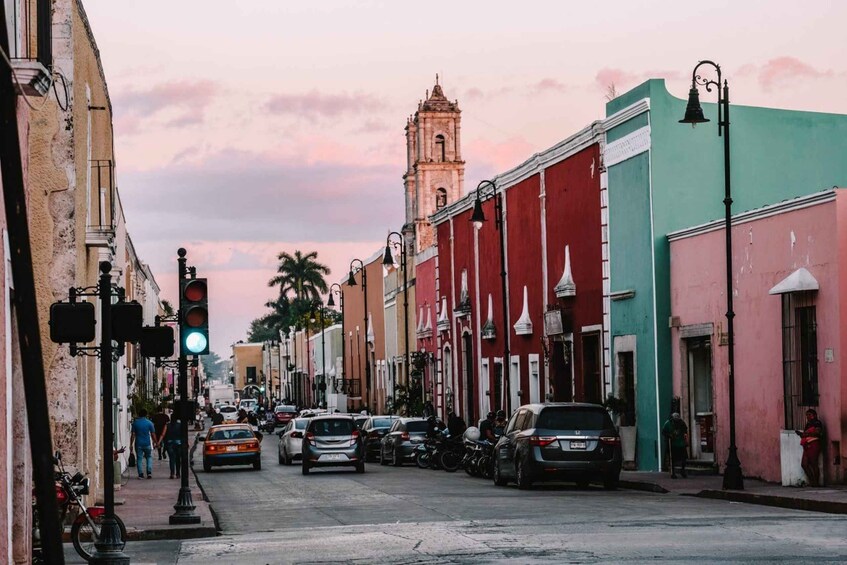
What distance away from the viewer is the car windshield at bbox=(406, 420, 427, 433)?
44781 mm

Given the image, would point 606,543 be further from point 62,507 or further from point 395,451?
point 395,451

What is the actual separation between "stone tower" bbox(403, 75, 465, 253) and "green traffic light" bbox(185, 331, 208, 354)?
65.5 meters

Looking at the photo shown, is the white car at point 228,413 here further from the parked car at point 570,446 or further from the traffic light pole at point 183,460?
the traffic light pole at point 183,460

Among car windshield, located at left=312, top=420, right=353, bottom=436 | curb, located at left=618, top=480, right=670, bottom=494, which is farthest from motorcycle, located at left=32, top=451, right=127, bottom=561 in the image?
car windshield, located at left=312, top=420, right=353, bottom=436

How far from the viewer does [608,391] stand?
1492 inches

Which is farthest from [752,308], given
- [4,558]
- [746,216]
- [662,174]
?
[4,558]

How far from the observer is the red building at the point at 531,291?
39562 millimetres

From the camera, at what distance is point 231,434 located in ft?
148

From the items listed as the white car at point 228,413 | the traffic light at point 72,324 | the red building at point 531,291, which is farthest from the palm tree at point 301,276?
the traffic light at point 72,324

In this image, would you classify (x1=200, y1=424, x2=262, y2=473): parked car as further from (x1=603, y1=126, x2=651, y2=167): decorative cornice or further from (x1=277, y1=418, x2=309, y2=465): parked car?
(x1=603, y1=126, x2=651, y2=167): decorative cornice

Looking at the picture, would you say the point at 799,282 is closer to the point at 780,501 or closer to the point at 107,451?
the point at 780,501

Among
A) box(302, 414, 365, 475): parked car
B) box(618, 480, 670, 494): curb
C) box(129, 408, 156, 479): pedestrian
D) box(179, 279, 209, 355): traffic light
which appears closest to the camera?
box(179, 279, 209, 355): traffic light

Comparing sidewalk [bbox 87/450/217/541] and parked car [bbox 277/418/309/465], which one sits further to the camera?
parked car [bbox 277/418/309/465]

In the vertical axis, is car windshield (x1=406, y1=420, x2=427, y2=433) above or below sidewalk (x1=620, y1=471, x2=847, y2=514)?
above
